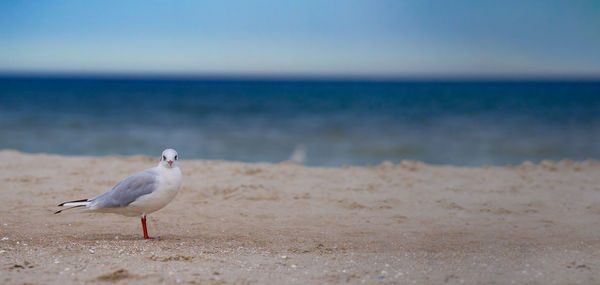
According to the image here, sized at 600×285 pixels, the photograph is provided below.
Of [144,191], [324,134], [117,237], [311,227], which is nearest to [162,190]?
[144,191]

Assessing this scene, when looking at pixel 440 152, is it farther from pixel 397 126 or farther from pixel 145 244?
pixel 145 244

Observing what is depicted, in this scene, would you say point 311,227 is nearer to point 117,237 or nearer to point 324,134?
point 117,237

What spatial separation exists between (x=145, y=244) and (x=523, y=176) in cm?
572

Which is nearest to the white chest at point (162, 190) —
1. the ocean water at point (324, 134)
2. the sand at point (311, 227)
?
the sand at point (311, 227)

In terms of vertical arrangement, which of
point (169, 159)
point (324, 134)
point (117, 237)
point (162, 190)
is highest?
point (169, 159)

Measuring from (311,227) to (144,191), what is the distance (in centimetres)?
166

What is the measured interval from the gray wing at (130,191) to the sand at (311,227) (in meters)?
0.32

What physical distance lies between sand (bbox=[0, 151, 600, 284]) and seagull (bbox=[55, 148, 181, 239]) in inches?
12.0

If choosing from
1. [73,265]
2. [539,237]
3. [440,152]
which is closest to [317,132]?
[440,152]

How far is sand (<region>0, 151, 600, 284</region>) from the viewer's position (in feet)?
11.7

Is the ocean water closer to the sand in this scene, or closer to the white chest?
the sand

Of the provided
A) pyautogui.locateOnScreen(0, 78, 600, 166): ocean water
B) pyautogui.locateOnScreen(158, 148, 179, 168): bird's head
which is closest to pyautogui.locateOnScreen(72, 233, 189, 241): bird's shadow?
pyautogui.locateOnScreen(158, 148, 179, 168): bird's head

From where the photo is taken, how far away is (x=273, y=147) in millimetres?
14719

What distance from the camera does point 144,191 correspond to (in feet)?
14.0
